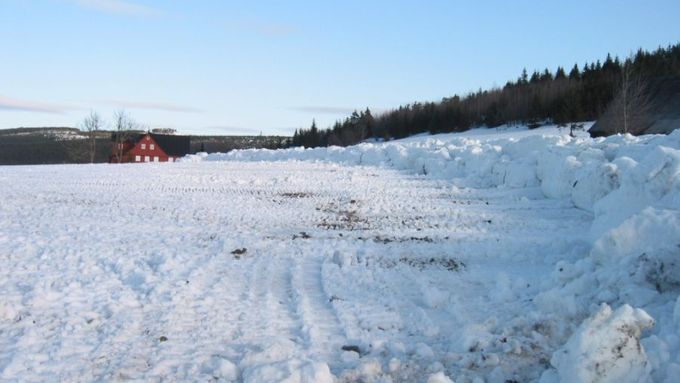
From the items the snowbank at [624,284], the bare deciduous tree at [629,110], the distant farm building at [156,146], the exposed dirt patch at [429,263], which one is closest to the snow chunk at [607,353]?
the snowbank at [624,284]

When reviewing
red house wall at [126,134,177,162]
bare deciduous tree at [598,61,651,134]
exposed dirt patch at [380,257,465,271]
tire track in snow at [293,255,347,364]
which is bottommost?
tire track in snow at [293,255,347,364]

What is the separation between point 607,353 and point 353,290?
10.7 ft

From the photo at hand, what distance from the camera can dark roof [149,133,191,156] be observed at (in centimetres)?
7962

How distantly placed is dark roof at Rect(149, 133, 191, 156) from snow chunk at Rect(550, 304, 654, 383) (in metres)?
79.9

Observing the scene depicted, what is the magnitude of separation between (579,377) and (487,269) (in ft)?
12.7

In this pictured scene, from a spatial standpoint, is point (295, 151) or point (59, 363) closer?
point (59, 363)

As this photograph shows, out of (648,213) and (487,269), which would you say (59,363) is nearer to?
(487,269)

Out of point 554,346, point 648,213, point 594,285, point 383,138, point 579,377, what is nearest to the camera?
point 579,377

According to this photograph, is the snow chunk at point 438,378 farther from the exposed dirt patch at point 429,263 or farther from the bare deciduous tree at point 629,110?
the bare deciduous tree at point 629,110

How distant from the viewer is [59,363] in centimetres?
459

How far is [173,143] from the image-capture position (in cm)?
8088

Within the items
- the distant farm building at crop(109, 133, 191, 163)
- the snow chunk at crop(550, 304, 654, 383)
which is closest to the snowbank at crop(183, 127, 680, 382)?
the snow chunk at crop(550, 304, 654, 383)

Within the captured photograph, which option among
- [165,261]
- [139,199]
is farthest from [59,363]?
[139,199]

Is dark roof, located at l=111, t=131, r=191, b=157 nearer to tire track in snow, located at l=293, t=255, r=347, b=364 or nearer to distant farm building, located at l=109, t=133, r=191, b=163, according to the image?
distant farm building, located at l=109, t=133, r=191, b=163
